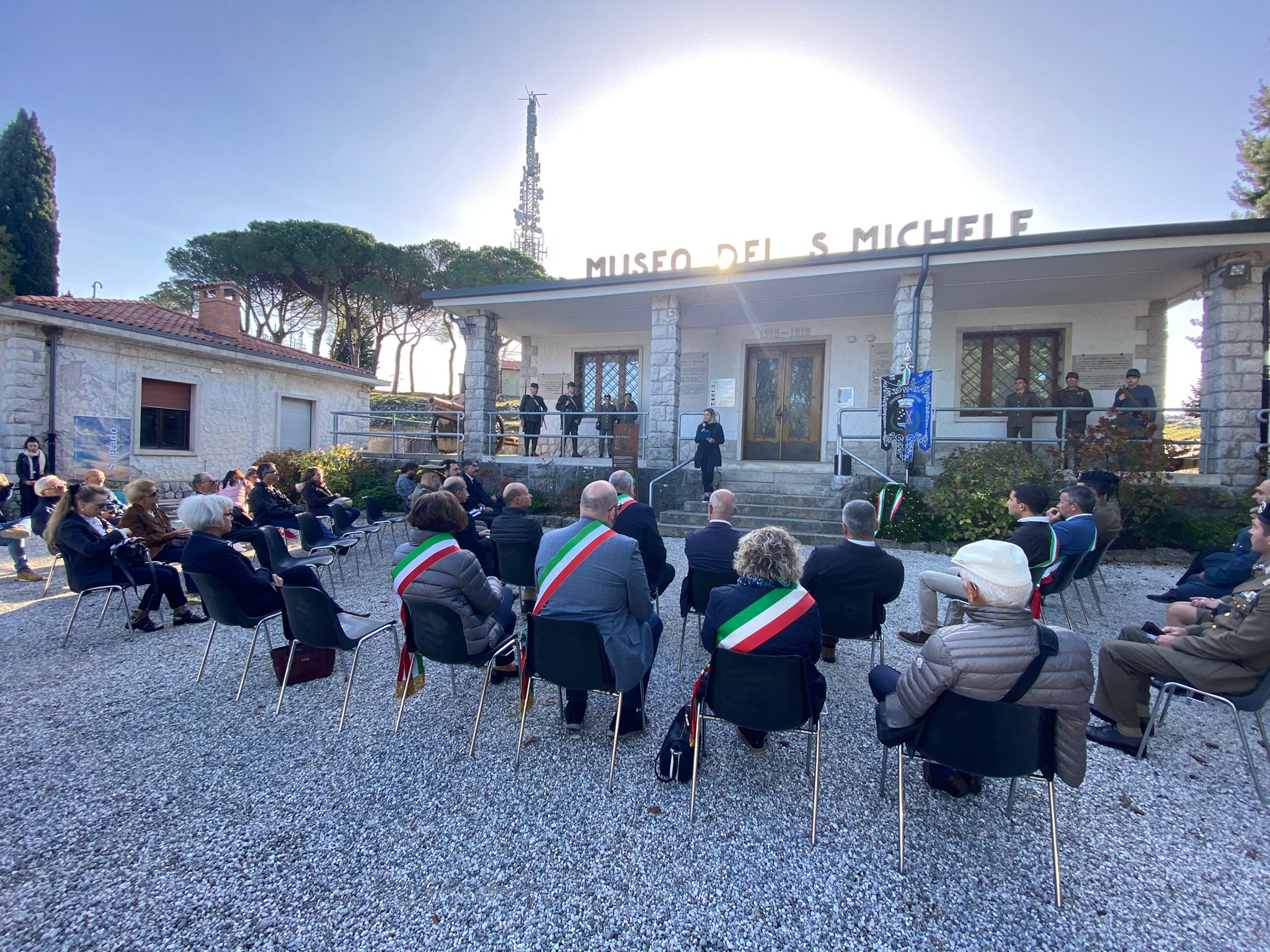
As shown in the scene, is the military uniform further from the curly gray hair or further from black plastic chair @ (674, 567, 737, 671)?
black plastic chair @ (674, 567, 737, 671)

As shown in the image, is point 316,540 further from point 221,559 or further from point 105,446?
point 105,446

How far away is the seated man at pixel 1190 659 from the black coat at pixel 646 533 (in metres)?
2.41

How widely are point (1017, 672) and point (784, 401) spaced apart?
373 inches

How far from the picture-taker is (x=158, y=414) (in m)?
11.5

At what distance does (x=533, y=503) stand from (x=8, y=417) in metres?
9.10

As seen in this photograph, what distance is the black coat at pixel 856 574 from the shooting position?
317cm

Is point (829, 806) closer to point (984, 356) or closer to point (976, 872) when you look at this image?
point (976, 872)

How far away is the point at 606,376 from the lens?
12.3 m

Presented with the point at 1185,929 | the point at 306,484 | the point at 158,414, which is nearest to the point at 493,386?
the point at 306,484

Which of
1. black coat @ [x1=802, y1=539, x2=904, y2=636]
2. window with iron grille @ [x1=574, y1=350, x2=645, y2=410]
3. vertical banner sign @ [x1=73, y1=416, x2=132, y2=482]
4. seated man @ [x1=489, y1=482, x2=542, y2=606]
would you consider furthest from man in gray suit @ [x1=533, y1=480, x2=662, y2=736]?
vertical banner sign @ [x1=73, y1=416, x2=132, y2=482]

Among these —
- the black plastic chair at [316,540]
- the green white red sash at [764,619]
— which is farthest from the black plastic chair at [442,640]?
the black plastic chair at [316,540]

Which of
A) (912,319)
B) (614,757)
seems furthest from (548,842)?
(912,319)

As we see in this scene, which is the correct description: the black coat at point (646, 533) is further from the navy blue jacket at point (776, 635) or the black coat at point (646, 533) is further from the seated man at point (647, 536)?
the navy blue jacket at point (776, 635)

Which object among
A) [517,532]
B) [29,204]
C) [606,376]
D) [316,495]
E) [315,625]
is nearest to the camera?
[315,625]
